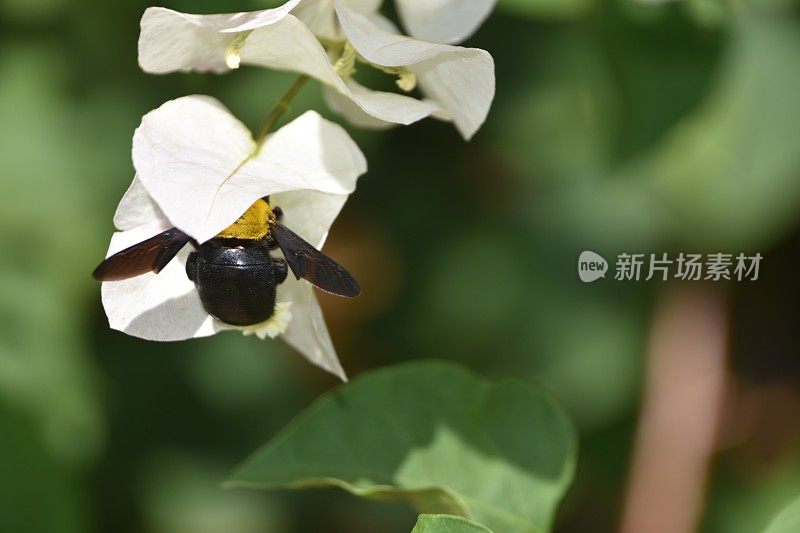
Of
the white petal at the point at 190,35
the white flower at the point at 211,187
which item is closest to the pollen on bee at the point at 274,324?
the white flower at the point at 211,187

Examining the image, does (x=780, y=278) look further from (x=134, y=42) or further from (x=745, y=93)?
→ (x=134, y=42)

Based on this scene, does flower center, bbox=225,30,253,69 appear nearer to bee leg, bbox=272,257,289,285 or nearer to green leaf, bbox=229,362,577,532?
bee leg, bbox=272,257,289,285

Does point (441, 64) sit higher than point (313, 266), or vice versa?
point (441, 64)

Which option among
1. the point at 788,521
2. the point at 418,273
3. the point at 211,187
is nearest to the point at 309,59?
the point at 211,187

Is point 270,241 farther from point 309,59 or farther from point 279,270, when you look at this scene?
point 309,59

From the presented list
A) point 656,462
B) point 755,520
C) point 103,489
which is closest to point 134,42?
point 103,489
